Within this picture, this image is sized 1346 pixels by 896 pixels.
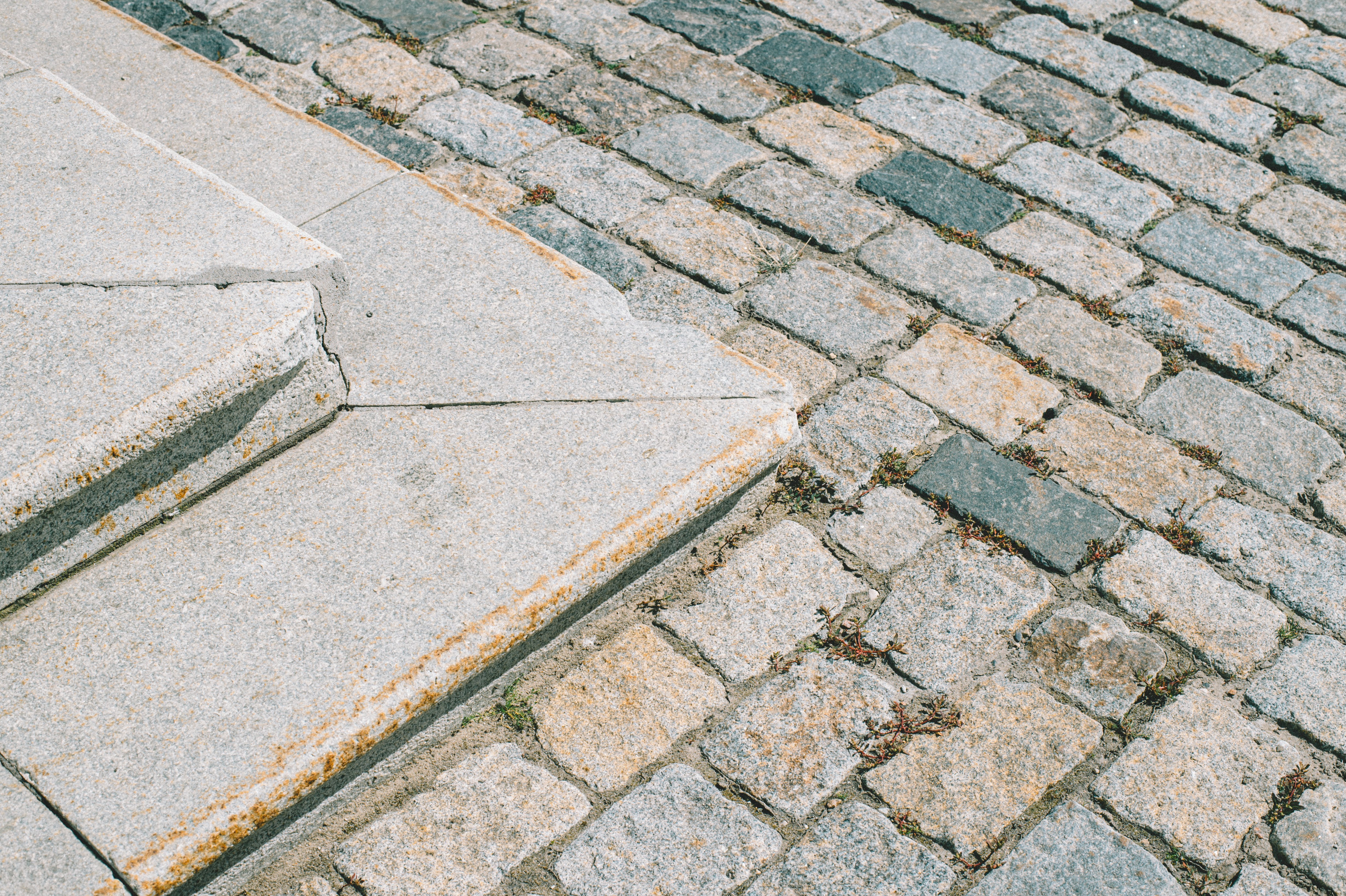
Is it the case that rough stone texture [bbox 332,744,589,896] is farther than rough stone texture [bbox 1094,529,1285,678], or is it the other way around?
rough stone texture [bbox 1094,529,1285,678]

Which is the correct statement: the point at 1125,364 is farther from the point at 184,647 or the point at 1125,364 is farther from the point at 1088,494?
the point at 184,647

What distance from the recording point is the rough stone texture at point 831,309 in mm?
3373

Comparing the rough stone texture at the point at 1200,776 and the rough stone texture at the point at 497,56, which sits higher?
the rough stone texture at the point at 497,56

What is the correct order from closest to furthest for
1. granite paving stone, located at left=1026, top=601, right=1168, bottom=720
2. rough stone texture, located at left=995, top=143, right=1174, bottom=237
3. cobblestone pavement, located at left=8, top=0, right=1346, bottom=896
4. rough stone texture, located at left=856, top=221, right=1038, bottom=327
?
cobblestone pavement, located at left=8, top=0, right=1346, bottom=896 < granite paving stone, located at left=1026, top=601, right=1168, bottom=720 < rough stone texture, located at left=856, top=221, right=1038, bottom=327 < rough stone texture, located at left=995, top=143, right=1174, bottom=237

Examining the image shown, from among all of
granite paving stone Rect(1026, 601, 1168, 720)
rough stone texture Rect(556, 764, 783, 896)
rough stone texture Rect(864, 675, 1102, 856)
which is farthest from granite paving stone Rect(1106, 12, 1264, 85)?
rough stone texture Rect(556, 764, 783, 896)

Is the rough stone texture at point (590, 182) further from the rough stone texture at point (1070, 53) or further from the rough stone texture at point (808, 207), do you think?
the rough stone texture at point (1070, 53)

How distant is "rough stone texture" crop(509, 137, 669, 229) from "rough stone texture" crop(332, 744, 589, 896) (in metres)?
1.93

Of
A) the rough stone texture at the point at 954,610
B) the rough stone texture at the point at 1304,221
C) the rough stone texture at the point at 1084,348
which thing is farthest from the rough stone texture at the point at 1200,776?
the rough stone texture at the point at 1304,221

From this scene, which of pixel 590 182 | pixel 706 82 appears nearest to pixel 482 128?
pixel 590 182

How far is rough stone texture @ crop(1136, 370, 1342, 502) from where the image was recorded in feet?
10.1

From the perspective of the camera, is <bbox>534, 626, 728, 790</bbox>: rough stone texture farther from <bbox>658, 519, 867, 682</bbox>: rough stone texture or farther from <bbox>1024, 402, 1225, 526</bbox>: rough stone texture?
<bbox>1024, 402, 1225, 526</bbox>: rough stone texture

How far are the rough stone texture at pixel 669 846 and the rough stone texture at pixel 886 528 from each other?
2.47ft

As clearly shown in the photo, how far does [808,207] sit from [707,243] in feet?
1.31

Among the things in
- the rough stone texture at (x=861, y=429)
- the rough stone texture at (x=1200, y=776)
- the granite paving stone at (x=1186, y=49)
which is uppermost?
the granite paving stone at (x=1186, y=49)
